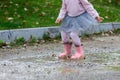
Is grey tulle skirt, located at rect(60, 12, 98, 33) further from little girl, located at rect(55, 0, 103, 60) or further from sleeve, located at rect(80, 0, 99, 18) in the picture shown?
sleeve, located at rect(80, 0, 99, 18)

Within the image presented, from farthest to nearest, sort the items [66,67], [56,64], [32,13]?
[32,13] < [56,64] < [66,67]

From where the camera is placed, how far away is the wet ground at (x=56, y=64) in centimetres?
567

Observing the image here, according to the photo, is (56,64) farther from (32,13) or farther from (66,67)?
(32,13)

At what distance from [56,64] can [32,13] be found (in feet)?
14.6

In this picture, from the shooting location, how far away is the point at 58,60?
23.4 ft

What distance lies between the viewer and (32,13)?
11008 millimetres

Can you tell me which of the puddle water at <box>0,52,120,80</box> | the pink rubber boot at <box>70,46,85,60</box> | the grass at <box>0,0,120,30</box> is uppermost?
the puddle water at <box>0,52,120,80</box>

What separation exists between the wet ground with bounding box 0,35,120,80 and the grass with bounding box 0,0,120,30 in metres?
1.22

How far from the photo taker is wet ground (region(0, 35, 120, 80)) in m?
5.67

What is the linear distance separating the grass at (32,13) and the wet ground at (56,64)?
122 centimetres

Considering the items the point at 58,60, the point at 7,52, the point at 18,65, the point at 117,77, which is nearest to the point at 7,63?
the point at 18,65

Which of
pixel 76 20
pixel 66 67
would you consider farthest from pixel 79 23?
pixel 66 67

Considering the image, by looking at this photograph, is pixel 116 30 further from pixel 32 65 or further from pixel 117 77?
pixel 117 77

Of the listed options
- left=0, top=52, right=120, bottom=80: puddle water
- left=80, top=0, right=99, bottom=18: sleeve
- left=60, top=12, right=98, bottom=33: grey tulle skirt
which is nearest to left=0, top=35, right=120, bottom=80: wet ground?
left=0, top=52, right=120, bottom=80: puddle water
